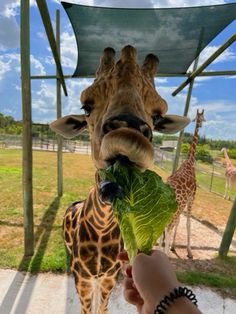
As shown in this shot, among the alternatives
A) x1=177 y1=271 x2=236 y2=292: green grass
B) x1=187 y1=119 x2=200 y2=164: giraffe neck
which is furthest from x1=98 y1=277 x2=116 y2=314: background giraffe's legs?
x1=187 y1=119 x2=200 y2=164: giraffe neck

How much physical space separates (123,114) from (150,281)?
718 mm

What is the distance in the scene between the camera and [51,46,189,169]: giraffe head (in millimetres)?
1173

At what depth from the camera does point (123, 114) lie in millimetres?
1294

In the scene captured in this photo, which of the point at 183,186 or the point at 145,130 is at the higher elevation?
the point at 145,130

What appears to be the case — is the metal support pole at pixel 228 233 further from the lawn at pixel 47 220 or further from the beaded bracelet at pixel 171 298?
the beaded bracelet at pixel 171 298

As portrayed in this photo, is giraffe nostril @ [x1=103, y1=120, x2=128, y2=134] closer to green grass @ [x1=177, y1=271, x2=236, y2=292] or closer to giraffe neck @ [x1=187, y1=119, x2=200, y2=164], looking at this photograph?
green grass @ [x1=177, y1=271, x2=236, y2=292]

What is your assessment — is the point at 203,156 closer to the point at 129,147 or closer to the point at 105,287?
the point at 105,287

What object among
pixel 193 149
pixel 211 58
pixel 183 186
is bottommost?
pixel 183 186

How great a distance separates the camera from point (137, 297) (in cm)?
109

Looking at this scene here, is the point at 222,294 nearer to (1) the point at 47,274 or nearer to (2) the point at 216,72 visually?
(1) the point at 47,274

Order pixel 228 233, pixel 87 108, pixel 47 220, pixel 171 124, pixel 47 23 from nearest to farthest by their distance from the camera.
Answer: pixel 87 108, pixel 171 124, pixel 47 23, pixel 228 233, pixel 47 220

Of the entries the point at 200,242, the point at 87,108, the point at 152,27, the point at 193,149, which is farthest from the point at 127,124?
the point at 200,242

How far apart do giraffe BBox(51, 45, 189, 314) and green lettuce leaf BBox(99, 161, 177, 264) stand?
6cm

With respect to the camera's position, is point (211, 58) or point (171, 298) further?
point (211, 58)
